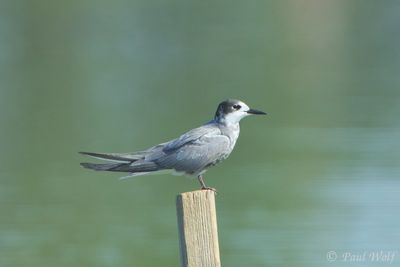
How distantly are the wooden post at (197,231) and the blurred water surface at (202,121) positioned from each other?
3837 mm

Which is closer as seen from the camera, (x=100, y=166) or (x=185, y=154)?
(x=100, y=166)

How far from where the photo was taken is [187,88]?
13.6m

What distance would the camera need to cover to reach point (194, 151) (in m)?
5.33

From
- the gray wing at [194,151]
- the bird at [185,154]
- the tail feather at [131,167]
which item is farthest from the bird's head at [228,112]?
the tail feather at [131,167]

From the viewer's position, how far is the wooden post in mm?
3926

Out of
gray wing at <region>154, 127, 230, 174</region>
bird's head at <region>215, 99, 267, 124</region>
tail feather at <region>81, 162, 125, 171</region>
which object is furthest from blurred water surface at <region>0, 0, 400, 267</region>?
tail feather at <region>81, 162, 125, 171</region>

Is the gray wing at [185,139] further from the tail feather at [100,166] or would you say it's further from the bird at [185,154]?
the tail feather at [100,166]

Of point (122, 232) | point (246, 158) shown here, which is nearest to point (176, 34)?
point (246, 158)

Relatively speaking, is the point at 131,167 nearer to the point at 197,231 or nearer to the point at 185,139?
the point at 185,139

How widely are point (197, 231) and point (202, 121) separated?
738cm

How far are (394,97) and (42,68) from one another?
5.66 meters

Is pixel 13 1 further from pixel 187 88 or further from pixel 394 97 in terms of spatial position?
pixel 394 97

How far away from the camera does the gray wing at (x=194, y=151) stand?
210 inches

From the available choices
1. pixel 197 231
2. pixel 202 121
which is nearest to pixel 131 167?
pixel 197 231
